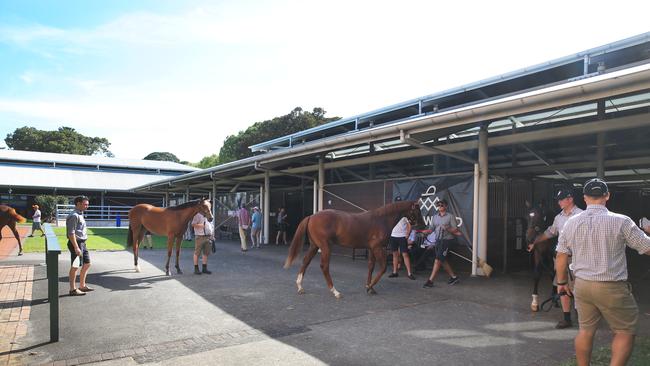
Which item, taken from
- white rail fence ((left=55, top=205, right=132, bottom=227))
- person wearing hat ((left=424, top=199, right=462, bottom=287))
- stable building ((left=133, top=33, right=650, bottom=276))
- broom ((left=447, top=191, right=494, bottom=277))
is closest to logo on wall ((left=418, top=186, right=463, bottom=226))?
stable building ((left=133, top=33, right=650, bottom=276))

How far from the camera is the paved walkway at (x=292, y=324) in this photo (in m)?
4.30

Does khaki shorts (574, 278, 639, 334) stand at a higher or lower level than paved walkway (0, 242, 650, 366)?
higher

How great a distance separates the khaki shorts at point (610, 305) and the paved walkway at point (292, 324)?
3.27ft

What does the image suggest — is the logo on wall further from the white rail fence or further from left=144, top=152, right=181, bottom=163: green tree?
left=144, top=152, right=181, bottom=163: green tree

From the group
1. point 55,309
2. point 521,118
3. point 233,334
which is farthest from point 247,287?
point 521,118

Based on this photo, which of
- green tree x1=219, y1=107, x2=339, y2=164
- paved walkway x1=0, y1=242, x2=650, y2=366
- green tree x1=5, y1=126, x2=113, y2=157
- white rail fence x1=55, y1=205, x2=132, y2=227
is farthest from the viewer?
green tree x1=5, y1=126, x2=113, y2=157

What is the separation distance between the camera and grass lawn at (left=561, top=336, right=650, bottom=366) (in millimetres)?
3957

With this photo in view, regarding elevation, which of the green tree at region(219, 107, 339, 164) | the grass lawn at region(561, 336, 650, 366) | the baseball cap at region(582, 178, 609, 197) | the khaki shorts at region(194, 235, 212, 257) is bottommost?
the grass lawn at region(561, 336, 650, 366)

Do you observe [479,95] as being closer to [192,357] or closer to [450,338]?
[450,338]

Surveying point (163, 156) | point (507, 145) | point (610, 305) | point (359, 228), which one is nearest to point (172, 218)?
point (359, 228)

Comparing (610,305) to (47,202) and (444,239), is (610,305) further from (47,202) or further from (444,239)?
(47,202)

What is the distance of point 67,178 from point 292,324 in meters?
40.5

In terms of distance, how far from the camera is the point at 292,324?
5469mm

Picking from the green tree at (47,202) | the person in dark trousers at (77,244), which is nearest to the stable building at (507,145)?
the person in dark trousers at (77,244)
